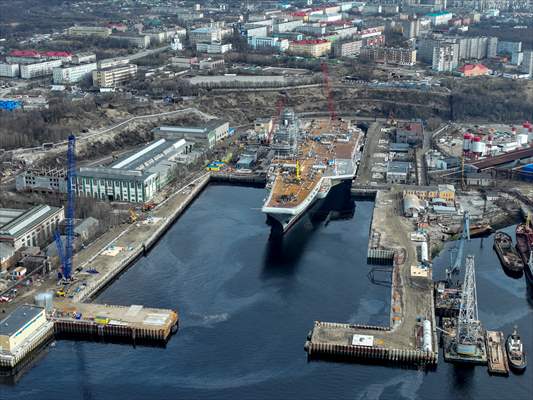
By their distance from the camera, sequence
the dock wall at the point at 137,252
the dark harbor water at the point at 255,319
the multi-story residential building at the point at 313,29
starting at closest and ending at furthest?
the dark harbor water at the point at 255,319
the dock wall at the point at 137,252
the multi-story residential building at the point at 313,29

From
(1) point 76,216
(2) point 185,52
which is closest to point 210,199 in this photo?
(1) point 76,216

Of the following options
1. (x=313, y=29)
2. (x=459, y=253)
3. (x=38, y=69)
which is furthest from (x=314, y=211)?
(x=313, y=29)

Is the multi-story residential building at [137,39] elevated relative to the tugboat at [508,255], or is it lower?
elevated

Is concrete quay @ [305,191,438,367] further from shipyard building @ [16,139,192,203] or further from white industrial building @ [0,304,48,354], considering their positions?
shipyard building @ [16,139,192,203]

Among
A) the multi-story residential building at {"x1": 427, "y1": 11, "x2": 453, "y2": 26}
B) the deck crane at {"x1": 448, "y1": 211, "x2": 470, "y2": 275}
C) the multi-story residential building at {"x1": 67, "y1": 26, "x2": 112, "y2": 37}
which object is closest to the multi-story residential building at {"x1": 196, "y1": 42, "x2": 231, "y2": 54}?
the multi-story residential building at {"x1": 67, "y1": 26, "x2": 112, "y2": 37}

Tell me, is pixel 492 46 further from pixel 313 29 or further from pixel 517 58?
pixel 313 29

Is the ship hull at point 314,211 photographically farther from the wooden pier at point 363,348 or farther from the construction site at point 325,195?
the wooden pier at point 363,348

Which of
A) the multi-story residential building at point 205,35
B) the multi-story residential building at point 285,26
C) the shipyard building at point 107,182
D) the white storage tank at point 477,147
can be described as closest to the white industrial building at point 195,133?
the shipyard building at point 107,182
